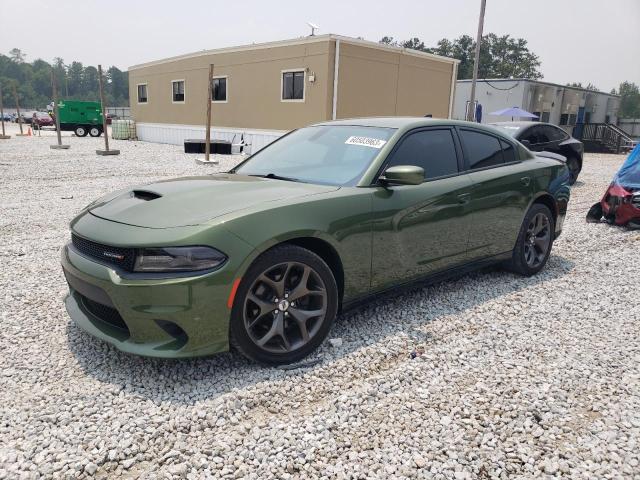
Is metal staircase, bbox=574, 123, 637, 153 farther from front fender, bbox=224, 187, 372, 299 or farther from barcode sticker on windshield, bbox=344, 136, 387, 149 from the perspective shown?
front fender, bbox=224, 187, 372, 299

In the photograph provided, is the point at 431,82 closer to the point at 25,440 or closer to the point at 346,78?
the point at 346,78

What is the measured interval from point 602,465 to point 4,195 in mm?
10051

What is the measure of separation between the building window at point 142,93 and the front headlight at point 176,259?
28107 millimetres

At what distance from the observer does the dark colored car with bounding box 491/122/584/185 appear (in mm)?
10828

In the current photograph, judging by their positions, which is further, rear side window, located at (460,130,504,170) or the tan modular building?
the tan modular building

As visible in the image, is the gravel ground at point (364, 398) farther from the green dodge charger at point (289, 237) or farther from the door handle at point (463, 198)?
the door handle at point (463, 198)

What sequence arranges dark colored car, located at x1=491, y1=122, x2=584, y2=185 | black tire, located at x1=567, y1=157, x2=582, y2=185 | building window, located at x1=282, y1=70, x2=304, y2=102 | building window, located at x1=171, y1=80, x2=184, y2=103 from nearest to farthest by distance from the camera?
dark colored car, located at x1=491, y1=122, x2=584, y2=185 < black tire, located at x1=567, y1=157, x2=582, y2=185 < building window, located at x1=282, y1=70, x2=304, y2=102 < building window, located at x1=171, y1=80, x2=184, y2=103

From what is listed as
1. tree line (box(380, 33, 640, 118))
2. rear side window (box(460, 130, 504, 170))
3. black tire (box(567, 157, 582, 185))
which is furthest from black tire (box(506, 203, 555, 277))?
tree line (box(380, 33, 640, 118))

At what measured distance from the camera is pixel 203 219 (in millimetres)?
2873

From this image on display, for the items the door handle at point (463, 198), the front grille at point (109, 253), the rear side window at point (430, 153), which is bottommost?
the front grille at point (109, 253)

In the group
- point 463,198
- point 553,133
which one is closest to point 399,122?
point 463,198

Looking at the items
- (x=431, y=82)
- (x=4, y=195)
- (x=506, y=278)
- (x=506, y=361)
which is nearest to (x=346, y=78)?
(x=431, y=82)

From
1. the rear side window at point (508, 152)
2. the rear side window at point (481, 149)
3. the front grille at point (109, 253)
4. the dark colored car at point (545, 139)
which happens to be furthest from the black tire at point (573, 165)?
the front grille at point (109, 253)

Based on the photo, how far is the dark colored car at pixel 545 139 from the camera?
10828mm
